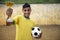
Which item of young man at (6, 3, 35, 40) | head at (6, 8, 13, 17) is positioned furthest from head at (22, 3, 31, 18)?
head at (6, 8, 13, 17)

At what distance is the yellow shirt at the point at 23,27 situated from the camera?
1.73m

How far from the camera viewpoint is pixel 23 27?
173 cm

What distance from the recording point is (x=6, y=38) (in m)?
1.75

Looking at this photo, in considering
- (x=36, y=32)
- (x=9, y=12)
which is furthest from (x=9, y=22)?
(x=36, y=32)

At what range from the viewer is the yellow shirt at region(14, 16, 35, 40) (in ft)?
5.66

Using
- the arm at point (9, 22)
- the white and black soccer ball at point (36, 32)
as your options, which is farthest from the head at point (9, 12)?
the white and black soccer ball at point (36, 32)

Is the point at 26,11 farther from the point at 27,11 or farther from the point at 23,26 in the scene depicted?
the point at 23,26

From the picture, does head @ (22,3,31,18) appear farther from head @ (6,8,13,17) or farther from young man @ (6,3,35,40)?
head @ (6,8,13,17)

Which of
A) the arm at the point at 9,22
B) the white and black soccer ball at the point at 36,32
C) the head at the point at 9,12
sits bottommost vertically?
the white and black soccer ball at the point at 36,32

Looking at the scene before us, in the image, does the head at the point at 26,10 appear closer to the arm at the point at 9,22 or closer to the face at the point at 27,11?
the face at the point at 27,11

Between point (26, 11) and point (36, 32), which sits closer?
point (36, 32)

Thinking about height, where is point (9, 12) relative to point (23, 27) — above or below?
above

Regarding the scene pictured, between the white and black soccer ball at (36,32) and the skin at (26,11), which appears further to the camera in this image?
the skin at (26,11)

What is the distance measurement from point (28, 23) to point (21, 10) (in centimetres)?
13
